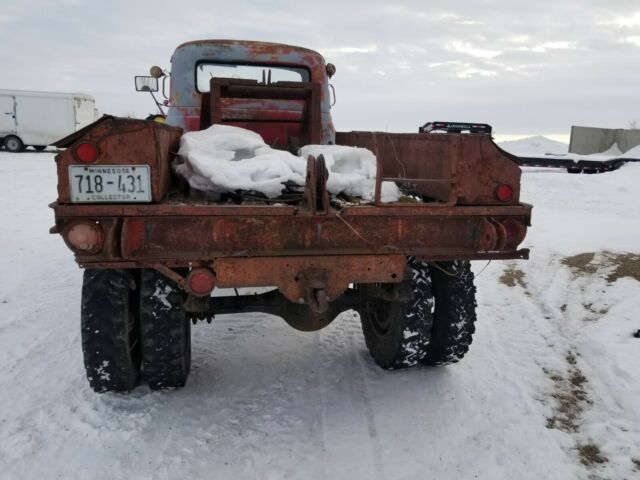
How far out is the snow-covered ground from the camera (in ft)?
9.68

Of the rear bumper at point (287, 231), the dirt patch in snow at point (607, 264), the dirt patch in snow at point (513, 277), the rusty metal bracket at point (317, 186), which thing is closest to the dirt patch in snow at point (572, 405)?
the rear bumper at point (287, 231)

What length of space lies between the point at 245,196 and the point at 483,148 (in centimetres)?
141

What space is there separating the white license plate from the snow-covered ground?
4.71 ft

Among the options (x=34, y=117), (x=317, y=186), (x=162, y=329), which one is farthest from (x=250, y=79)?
(x=34, y=117)

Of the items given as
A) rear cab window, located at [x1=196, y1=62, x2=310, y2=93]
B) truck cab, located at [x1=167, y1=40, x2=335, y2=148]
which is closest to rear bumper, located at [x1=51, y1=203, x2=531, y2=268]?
truck cab, located at [x1=167, y1=40, x2=335, y2=148]

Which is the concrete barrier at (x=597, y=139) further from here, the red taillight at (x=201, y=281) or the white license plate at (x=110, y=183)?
the white license plate at (x=110, y=183)

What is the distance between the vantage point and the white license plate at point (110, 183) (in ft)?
8.87

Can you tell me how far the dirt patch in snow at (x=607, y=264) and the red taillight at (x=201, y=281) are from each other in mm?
4978

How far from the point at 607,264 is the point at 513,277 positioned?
1171 millimetres

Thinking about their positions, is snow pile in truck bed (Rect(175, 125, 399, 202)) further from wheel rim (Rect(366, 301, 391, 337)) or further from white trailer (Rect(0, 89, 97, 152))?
white trailer (Rect(0, 89, 97, 152))

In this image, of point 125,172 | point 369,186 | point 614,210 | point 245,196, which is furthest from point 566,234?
point 125,172

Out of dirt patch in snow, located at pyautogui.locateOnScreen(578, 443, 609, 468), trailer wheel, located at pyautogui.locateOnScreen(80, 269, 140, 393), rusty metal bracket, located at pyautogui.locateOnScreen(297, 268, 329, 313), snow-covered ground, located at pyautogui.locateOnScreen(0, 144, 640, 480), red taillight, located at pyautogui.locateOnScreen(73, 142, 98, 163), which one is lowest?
snow-covered ground, located at pyautogui.locateOnScreen(0, 144, 640, 480)

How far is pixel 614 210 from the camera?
11.9m

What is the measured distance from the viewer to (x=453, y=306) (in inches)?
150
